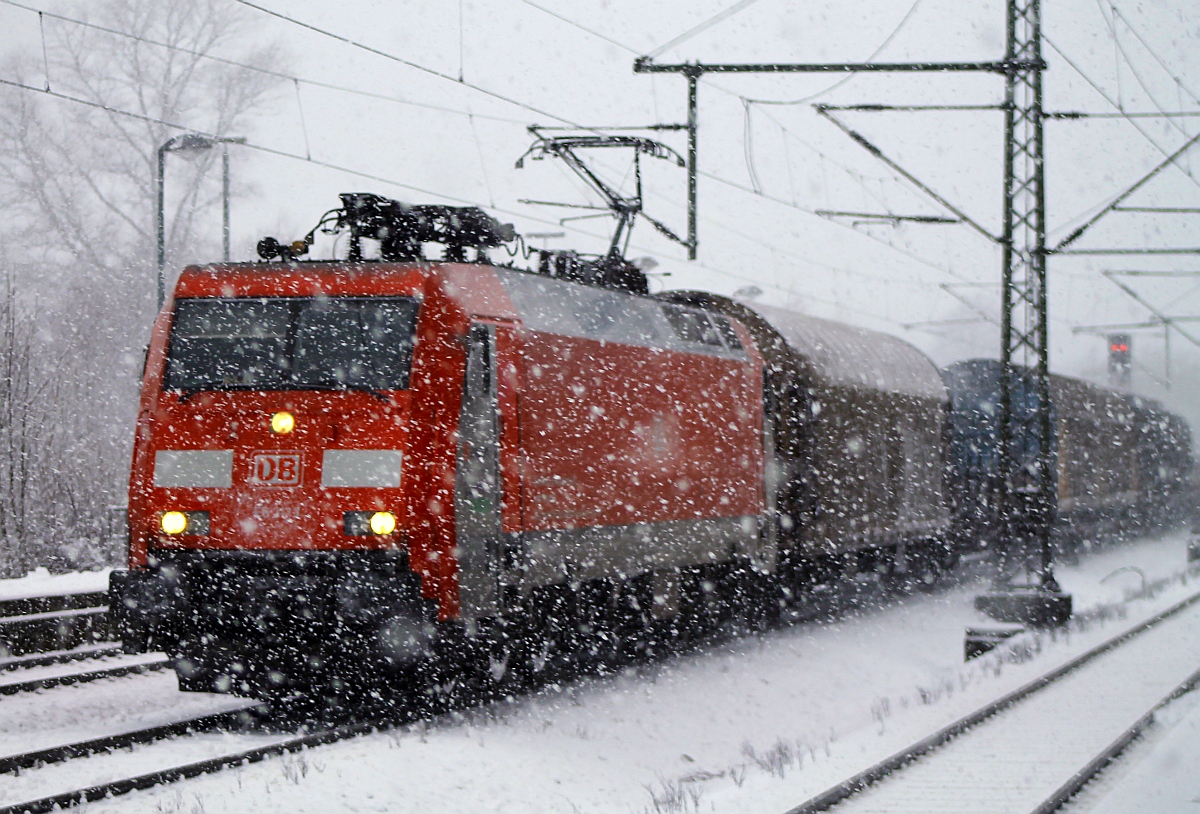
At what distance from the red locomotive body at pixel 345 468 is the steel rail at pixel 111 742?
235 millimetres

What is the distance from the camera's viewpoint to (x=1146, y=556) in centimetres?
2981

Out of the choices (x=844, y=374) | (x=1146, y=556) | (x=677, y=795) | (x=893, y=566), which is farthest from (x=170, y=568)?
(x=1146, y=556)

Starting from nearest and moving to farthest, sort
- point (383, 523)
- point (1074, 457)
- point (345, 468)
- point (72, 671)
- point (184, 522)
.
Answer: point (383, 523)
point (345, 468)
point (184, 522)
point (72, 671)
point (1074, 457)

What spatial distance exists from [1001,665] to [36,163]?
2155 centimetres

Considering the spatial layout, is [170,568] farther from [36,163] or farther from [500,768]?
[36,163]

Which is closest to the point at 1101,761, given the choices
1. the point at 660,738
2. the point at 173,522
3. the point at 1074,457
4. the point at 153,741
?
the point at 660,738

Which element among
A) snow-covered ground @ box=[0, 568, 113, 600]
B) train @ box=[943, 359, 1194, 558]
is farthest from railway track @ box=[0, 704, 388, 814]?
train @ box=[943, 359, 1194, 558]

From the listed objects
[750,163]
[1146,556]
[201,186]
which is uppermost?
[201,186]

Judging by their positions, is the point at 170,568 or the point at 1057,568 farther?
the point at 1057,568

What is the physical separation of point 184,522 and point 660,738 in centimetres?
357

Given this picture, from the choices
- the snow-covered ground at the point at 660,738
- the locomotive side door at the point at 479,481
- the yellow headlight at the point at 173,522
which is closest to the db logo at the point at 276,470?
the yellow headlight at the point at 173,522

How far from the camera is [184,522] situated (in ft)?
29.0

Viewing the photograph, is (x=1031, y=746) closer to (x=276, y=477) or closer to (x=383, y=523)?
(x=383, y=523)

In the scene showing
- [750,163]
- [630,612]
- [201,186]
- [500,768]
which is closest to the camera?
[500,768]
